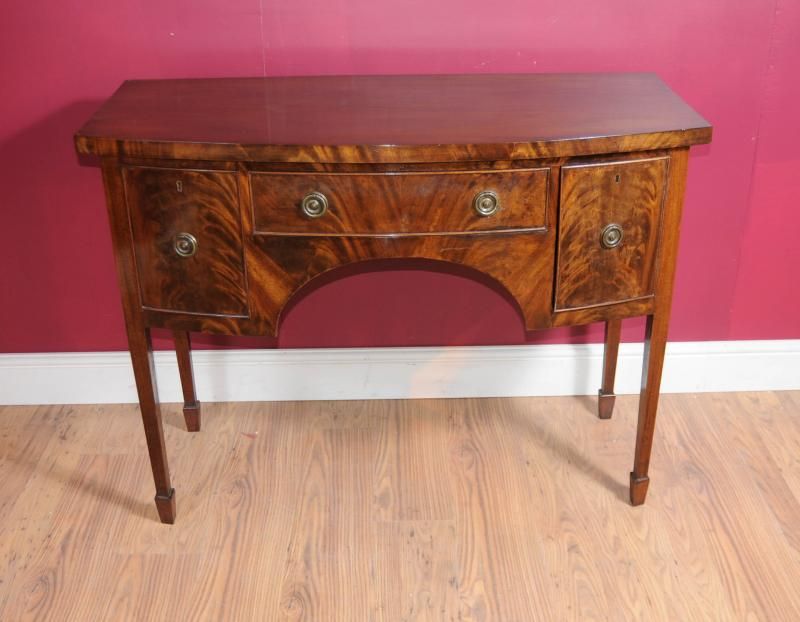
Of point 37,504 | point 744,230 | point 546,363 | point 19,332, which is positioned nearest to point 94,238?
point 19,332

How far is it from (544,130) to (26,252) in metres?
1.37

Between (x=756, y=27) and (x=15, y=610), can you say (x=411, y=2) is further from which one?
(x=15, y=610)

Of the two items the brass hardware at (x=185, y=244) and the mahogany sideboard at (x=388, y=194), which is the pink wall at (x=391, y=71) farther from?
the brass hardware at (x=185, y=244)

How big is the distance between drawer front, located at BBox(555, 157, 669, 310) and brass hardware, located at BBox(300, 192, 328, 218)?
0.44 m

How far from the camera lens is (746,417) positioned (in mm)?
2547

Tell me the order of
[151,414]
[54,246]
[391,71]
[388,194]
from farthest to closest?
[54,246] → [391,71] → [151,414] → [388,194]

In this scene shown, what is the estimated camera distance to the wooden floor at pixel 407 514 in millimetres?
1978

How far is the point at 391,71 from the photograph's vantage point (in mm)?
2256

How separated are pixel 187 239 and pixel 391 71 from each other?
0.69 meters

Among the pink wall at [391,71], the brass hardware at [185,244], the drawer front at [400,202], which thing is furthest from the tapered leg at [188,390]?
the drawer front at [400,202]

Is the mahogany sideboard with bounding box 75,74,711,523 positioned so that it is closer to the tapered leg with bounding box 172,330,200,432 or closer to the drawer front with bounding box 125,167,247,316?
the drawer front with bounding box 125,167,247,316

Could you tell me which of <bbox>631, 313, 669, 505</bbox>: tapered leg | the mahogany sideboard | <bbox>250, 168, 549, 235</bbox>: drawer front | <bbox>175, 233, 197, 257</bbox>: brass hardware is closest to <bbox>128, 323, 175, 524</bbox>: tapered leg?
the mahogany sideboard

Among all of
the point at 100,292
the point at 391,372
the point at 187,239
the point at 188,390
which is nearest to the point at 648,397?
the point at 391,372

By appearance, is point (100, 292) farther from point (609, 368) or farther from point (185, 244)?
point (609, 368)
